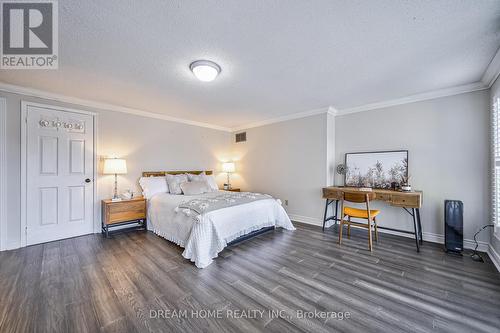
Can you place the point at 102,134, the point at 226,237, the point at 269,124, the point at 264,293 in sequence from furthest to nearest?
the point at 269,124 < the point at 102,134 < the point at 226,237 < the point at 264,293


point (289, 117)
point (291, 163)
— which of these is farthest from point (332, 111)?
point (291, 163)

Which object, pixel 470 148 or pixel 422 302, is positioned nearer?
pixel 422 302

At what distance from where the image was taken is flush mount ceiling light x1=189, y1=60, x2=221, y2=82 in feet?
7.68

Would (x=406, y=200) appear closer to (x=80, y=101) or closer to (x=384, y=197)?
(x=384, y=197)

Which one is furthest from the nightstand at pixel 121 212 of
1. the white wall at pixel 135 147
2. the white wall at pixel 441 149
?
the white wall at pixel 441 149

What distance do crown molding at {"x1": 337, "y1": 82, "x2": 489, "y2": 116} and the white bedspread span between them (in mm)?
2558

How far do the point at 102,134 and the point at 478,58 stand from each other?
5672 mm

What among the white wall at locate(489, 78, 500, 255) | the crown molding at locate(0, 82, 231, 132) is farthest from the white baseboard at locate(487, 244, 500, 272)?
the crown molding at locate(0, 82, 231, 132)

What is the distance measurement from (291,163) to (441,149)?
2.57 m

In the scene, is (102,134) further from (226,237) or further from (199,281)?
(199,281)

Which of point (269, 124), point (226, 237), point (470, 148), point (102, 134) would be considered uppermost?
point (269, 124)

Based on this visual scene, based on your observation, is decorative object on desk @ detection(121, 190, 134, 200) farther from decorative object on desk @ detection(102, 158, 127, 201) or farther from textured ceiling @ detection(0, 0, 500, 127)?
textured ceiling @ detection(0, 0, 500, 127)

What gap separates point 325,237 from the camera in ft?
11.3

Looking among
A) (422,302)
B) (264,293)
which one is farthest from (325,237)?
(264,293)
